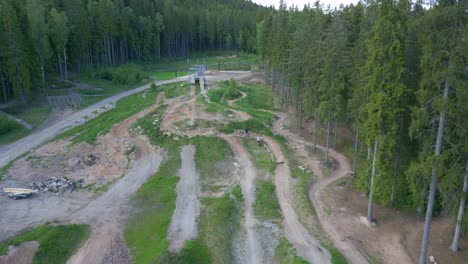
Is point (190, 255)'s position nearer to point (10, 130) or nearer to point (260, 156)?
point (260, 156)

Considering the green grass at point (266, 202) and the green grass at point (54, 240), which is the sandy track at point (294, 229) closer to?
the green grass at point (266, 202)

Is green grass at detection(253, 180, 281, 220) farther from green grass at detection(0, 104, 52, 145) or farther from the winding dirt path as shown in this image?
green grass at detection(0, 104, 52, 145)

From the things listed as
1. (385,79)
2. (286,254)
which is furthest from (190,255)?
(385,79)

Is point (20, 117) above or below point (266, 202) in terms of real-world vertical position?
above

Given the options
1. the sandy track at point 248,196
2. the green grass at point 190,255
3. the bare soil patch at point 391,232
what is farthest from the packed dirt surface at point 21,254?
the bare soil patch at point 391,232

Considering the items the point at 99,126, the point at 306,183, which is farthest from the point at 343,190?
the point at 99,126

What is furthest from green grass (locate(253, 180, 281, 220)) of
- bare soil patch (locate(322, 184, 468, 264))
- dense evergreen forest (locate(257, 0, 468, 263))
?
dense evergreen forest (locate(257, 0, 468, 263))
